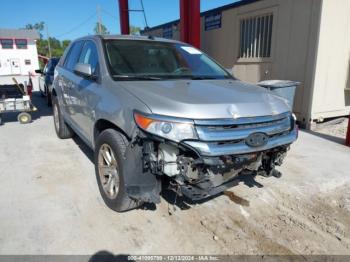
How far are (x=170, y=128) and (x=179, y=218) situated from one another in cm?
113

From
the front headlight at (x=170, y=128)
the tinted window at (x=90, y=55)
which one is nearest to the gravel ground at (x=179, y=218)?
the front headlight at (x=170, y=128)

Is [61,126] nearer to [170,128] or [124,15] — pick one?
[170,128]

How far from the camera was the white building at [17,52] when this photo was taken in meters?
34.3

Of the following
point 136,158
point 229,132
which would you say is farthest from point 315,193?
point 136,158

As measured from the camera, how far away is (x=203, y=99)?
2.66 m

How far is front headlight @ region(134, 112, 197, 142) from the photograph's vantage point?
7.97ft

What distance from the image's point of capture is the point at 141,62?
3570 mm

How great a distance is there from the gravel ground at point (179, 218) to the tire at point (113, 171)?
0.15 meters

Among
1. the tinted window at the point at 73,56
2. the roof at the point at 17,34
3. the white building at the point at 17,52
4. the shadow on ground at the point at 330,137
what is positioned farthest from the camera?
the roof at the point at 17,34

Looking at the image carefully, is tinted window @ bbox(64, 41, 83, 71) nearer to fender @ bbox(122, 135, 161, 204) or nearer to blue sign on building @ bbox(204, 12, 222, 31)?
fender @ bbox(122, 135, 161, 204)

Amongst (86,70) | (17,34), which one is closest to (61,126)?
(86,70)

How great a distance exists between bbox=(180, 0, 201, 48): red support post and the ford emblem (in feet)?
18.8

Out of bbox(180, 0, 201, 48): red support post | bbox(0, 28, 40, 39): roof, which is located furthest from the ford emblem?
bbox(0, 28, 40, 39): roof

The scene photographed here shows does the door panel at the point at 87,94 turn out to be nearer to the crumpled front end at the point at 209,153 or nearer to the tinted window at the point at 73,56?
the tinted window at the point at 73,56
